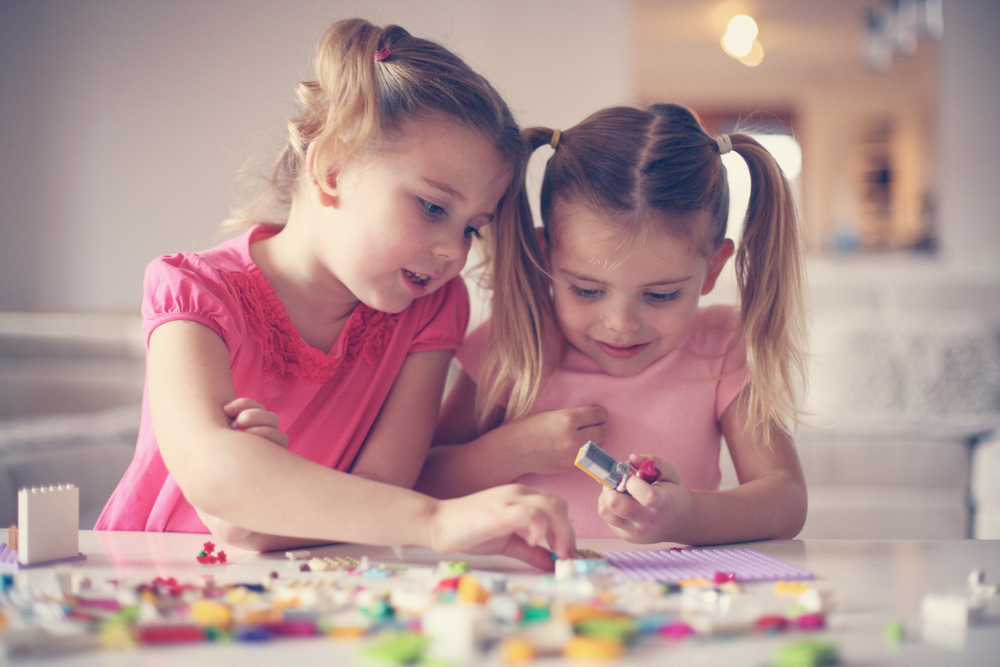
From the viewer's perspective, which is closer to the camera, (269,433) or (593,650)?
(593,650)

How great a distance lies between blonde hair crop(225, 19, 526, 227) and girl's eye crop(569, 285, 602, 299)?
0.16 m

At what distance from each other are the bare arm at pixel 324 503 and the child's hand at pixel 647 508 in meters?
0.10

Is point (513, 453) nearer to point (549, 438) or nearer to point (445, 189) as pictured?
point (549, 438)

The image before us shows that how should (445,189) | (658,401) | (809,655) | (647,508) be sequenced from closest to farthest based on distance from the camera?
(809,655) < (647,508) < (445,189) < (658,401)

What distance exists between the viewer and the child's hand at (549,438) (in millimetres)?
950

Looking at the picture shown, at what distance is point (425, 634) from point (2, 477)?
1.31m

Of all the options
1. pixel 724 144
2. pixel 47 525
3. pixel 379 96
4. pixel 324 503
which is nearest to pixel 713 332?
pixel 724 144

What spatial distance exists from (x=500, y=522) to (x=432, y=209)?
0.41 meters

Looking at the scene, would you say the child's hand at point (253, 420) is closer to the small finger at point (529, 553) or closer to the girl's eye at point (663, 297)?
the small finger at point (529, 553)

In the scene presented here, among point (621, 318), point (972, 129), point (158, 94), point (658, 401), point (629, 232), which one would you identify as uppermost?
point (972, 129)

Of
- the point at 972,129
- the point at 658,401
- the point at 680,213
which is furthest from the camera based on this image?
the point at 972,129

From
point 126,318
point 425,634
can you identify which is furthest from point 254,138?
point 425,634

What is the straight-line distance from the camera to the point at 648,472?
2.43 feet

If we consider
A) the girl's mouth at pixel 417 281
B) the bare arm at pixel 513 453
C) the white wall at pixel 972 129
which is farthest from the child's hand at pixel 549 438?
the white wall at pixel 972 129
